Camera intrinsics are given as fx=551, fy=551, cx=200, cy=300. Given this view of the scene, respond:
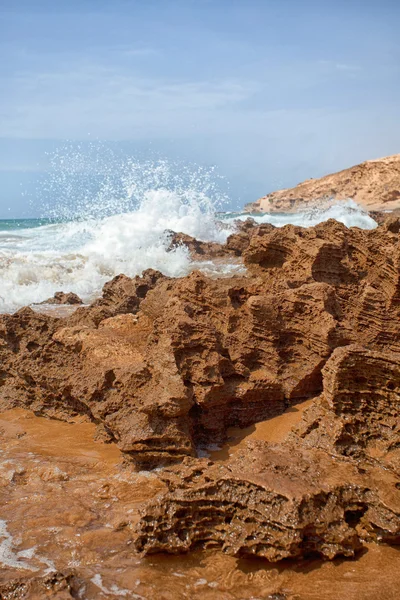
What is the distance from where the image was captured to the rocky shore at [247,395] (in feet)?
8.75

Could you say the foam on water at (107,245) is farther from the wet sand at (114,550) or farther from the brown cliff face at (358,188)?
the brown cliff face at (358,188)

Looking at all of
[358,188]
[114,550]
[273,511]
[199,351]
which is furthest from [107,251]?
[358,188]

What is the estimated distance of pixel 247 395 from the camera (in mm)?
3975

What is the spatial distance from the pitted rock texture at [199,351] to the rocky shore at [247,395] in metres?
0.01

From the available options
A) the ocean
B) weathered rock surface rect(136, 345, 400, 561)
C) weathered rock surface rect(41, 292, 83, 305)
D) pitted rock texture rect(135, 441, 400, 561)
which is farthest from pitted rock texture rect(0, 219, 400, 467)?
the ocean

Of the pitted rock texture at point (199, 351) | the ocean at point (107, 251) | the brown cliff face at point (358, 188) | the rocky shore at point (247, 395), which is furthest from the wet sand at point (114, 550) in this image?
the brown cliff face at point (358, 188)

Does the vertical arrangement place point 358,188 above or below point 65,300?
above

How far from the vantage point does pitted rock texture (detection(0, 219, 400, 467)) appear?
3607mm

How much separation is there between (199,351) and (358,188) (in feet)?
137

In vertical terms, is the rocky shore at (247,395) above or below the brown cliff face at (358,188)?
below

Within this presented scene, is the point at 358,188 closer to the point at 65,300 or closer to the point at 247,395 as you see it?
the point at 65,300

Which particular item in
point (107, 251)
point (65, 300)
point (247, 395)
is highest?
point (107, 251)

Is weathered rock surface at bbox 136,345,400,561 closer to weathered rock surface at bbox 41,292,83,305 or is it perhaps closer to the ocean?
weathered rock surface at bbox 41,292,83,305

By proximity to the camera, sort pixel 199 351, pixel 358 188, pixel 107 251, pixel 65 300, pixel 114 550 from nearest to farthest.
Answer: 1. pixel 114 550
2. pixel 199 351
3. pixel 65 300
4. pixel 107 251
5. pixel 358 188
